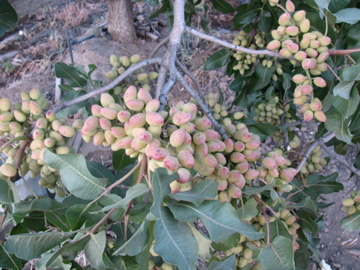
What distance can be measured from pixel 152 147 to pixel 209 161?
14cm

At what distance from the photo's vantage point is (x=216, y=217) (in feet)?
2.05

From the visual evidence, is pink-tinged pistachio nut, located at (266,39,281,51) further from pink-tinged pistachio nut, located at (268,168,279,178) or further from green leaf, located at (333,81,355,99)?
pink-tinged pistachio nut, located at (268,168,279,178)

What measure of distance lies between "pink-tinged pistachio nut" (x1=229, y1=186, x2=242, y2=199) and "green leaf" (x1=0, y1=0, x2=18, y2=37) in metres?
0.99

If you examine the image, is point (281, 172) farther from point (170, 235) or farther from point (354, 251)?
point (354, 251)

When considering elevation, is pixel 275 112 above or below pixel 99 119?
below

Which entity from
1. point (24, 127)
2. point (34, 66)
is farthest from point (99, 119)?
point (34, 66)

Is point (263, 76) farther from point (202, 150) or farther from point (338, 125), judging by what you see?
point (202, 150)

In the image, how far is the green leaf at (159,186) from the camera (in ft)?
1.86

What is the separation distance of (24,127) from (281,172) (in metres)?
0.78

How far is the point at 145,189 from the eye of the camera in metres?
0.64

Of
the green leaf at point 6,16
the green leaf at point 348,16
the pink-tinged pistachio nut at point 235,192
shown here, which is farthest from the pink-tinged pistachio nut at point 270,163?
the green leaf at point 6,16

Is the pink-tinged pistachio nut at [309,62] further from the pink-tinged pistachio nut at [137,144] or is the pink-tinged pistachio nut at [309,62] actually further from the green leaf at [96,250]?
the green leaf at [96,250]

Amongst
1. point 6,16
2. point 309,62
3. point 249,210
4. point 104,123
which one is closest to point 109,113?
point 104,123

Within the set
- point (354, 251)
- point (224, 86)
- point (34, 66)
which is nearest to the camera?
point (354, 251)
